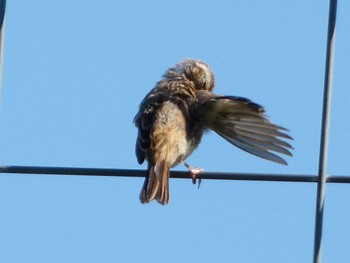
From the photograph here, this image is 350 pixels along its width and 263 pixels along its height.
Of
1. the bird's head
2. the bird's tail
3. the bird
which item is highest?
the bird's head

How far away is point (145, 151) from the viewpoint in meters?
8.00

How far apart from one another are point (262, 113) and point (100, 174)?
2212 mm

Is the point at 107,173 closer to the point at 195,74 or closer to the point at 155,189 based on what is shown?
the point at 155,189

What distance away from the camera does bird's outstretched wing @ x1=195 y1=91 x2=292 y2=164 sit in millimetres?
7133

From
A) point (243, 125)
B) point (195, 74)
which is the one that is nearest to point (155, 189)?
point (243, 125)

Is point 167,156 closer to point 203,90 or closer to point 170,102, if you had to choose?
point 170,102

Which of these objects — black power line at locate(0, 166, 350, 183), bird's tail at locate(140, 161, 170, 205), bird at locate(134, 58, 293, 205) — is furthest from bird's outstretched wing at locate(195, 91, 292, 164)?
black power line at locate(0, 166, 350, 183)

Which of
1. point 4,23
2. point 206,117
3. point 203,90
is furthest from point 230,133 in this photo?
point 4,23

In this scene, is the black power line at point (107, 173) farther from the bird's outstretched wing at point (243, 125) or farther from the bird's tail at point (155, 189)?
the bird's tail at point (155, 189)

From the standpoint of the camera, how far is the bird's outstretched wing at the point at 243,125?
7.13m

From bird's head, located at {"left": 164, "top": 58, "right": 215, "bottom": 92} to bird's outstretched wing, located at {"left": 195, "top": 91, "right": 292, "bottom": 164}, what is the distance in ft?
3.01

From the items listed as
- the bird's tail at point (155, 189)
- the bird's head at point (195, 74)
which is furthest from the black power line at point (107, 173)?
the bird's head at point (195, 74)

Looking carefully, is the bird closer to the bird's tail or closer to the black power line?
the bird's tail

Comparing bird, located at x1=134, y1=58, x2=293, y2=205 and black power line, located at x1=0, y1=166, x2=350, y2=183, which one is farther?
bird, located at x1=134, y1=58, x2=293, y2=205
